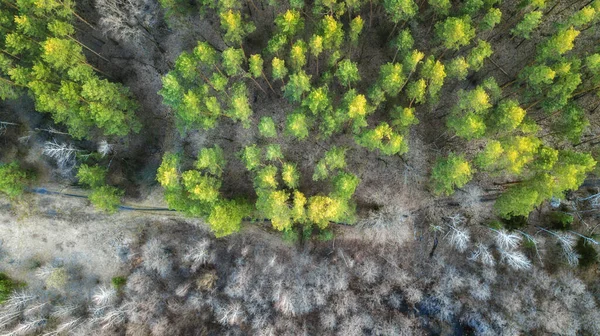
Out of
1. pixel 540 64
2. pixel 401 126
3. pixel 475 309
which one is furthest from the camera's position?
pixel 475 309

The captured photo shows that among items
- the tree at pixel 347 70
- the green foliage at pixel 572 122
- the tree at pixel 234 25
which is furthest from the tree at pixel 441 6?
the tree at pixel 234 25

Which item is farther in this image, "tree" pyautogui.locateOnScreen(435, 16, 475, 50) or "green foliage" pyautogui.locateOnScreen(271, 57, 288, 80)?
"green foliage" pyautogui.locateOnScreen(271, 57, 288, 80)

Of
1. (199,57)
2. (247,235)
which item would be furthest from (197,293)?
(199,57)

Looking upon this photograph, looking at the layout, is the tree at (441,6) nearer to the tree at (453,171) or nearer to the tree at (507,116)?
the tree at (507,116)

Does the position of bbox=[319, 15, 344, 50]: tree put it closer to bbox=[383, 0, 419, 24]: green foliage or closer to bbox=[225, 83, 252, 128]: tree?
bbox=[383, 0, 419, 24]: green foliage

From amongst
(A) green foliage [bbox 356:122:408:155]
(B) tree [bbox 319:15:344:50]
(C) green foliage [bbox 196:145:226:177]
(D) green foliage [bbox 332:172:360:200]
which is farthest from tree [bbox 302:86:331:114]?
(C) green foliage [bbox 196:145:226:177]

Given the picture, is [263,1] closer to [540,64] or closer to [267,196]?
[267,196]

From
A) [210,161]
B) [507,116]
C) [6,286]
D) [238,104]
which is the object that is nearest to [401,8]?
[507,116]
